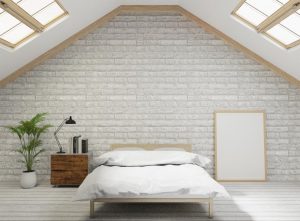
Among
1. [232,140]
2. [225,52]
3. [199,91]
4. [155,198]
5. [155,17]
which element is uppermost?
[155,17]

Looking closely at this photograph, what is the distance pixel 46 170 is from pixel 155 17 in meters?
3.40

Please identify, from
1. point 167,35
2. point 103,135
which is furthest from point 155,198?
point 167,35

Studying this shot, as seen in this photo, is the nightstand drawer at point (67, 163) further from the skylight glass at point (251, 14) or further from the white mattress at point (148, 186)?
the skylight glass at point (251, 14)

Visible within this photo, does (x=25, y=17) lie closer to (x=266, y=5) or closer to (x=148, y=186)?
(x=148, y=186)

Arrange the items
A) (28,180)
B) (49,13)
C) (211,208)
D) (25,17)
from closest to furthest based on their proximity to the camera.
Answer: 1. (211,208)
2. (25,17)
3. (49,13)
4. (28,180)

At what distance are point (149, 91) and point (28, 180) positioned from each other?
2.53m

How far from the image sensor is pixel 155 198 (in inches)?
144

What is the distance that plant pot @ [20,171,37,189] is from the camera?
512 centimetres

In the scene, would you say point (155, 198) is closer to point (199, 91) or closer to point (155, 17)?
point (199, 91)

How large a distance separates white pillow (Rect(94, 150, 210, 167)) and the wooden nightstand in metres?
0.62

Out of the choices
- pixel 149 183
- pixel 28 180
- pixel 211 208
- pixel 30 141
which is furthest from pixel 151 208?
pixel 30 141

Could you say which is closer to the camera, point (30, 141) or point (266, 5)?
point (266, 5)

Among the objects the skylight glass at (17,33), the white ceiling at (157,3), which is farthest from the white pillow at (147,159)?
the skylight glass at (17,33)

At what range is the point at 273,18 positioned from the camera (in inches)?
173
